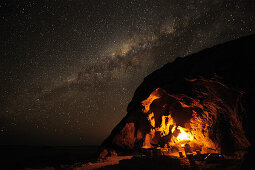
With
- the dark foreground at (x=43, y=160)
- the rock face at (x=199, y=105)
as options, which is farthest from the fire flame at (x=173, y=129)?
the dark foreground at (x=43, y=160)

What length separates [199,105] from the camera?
11539mm

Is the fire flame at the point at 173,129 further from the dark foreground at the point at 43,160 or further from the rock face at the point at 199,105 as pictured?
the dark foreground at the point at 43,160

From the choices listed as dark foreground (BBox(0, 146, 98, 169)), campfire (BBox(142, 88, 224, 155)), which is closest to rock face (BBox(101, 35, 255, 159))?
campfire (BBox(142, 88, 224, 155))

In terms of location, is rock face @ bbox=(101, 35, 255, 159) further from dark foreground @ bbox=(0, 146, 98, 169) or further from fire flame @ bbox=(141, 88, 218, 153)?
dark foreground @ bbox=(0, 146, 98, 169)

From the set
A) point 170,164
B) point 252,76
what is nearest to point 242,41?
point 252,76

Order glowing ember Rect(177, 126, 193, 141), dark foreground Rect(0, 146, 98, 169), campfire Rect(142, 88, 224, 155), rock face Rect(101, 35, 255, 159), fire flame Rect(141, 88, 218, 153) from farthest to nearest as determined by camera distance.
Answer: glowing ember Rect(177, 126, 193, 141)
campfire Rect(142, 88, 224, 155)
fire flame Rect(141, 88, 218, 153)
dark foreground Rect(0, 146, 98, 169)
rock face Rect(101, 35, 255, 159)

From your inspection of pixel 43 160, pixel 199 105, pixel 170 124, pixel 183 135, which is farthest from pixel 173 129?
pixel 43 160

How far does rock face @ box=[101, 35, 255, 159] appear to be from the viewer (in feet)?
25.3

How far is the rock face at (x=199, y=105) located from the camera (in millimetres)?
7715

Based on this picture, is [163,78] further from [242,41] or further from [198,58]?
[242,41]

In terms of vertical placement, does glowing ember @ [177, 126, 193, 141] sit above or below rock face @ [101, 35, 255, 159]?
below

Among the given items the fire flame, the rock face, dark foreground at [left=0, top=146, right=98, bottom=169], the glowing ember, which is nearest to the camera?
the rock face

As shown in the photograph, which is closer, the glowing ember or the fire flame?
the fire flame

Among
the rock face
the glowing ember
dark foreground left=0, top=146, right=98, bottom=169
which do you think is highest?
the rock face
